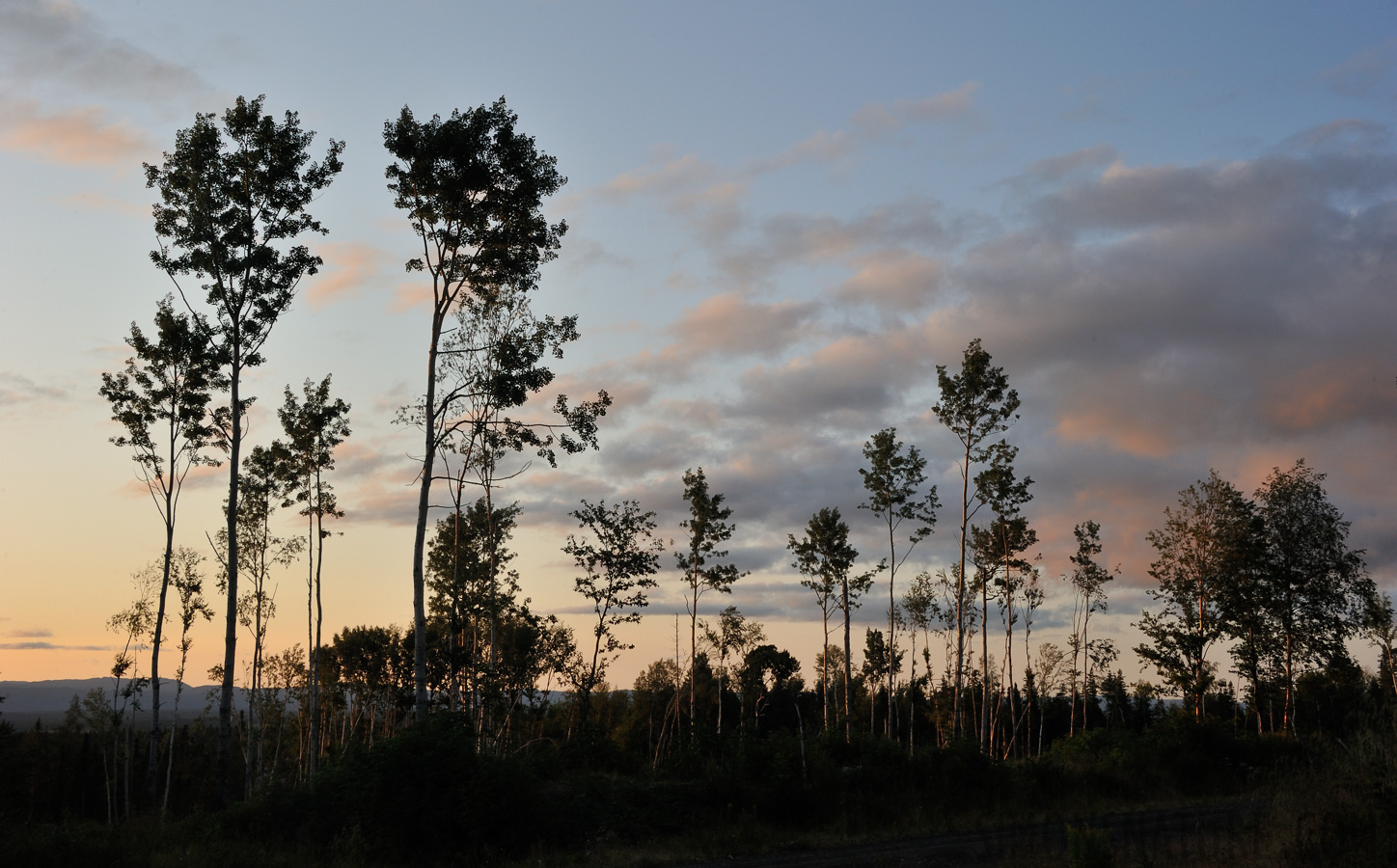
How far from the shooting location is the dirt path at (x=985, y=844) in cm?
1873

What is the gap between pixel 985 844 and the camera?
21203mm

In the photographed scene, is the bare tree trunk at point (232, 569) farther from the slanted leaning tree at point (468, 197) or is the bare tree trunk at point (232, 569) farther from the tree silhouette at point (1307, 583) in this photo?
the tree silhouette at point (1307, 583)

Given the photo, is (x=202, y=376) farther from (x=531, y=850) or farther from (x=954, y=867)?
(x=954, y=867)

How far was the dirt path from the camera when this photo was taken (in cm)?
1873

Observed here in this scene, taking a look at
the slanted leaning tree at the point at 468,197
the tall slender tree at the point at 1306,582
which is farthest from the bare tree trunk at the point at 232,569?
the tall slender tree at the point at 1306,582

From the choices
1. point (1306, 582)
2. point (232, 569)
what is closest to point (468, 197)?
point (232, 569)

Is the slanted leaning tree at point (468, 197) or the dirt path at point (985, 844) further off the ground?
the slanted leaning tree at point (468, 197)

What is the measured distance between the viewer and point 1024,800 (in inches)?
1145

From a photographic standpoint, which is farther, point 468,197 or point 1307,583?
point 1307,583

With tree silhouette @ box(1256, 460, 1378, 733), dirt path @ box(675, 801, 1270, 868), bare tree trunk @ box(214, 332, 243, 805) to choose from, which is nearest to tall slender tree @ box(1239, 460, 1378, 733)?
tree silhouette @ box(1256, 460, 1378, 733)

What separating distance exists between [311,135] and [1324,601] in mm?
53147

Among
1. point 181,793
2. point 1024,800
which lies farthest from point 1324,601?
point 181,793

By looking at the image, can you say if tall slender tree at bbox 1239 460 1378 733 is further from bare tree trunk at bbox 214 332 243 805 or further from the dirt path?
bare tree trunk at bbox 214 332 243 805

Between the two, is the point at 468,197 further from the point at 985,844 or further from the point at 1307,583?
the point at 1307,583
